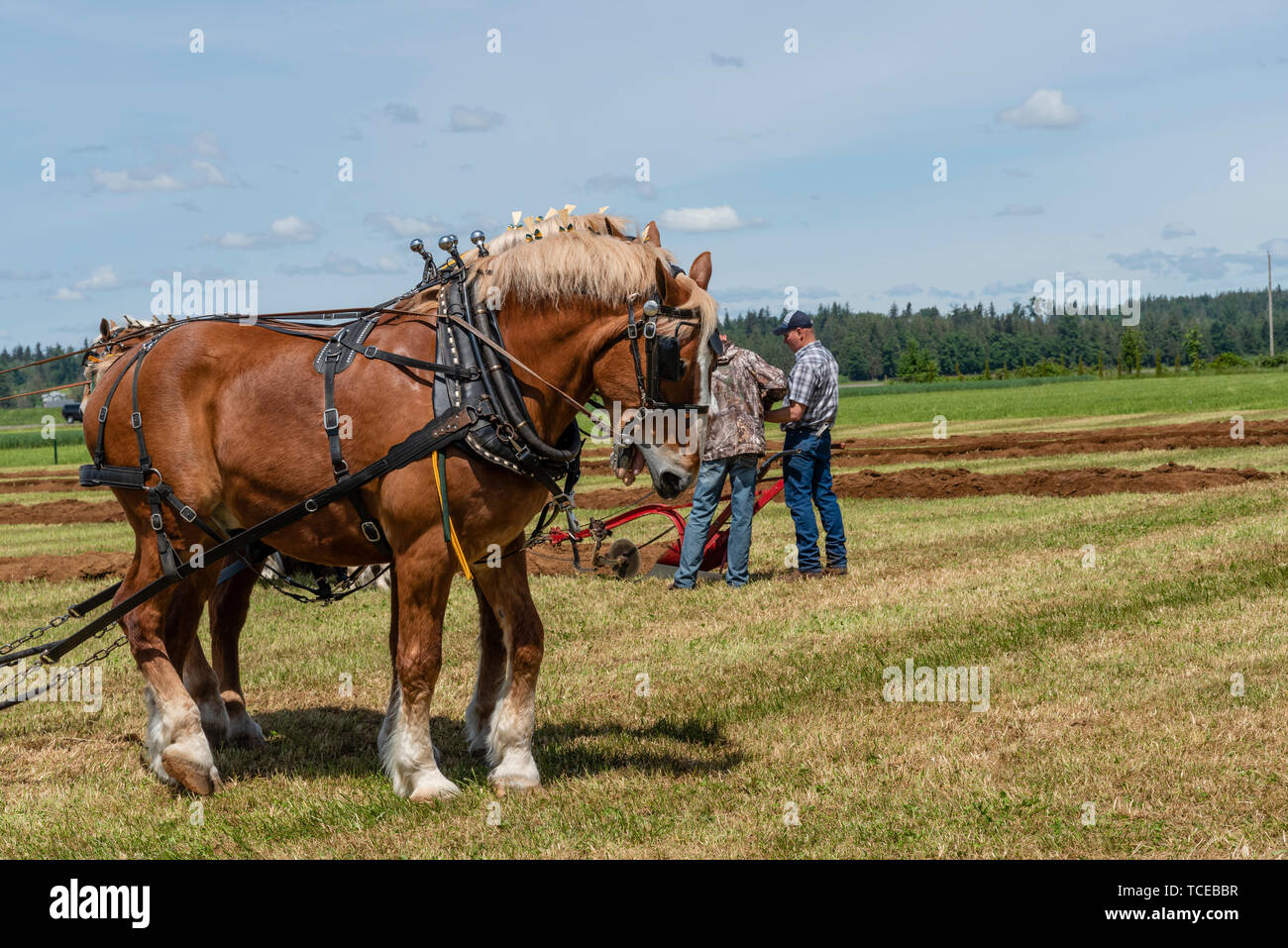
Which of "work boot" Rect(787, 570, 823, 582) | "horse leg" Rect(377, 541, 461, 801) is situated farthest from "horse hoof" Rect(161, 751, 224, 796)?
"work boot" Rect(787, 570, 823, 582)

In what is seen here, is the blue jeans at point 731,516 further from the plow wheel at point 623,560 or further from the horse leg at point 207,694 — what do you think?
the horse leg at point 207,694

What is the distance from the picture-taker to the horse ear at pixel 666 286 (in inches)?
205

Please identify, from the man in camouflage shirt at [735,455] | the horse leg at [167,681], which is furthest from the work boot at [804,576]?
the horse leg at [167,681]

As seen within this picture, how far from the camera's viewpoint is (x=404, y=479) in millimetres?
5211

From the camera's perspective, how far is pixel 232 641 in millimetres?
6953

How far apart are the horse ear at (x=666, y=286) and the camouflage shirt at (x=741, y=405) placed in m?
5.46

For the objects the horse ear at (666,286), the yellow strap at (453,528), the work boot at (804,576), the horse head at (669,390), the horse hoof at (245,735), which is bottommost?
the horse hoof at (245,735)

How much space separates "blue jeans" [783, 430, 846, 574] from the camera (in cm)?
1110

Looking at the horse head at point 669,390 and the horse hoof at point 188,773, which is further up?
the horse head at point 669,390

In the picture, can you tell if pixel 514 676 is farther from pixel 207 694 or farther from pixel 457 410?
pixel 207 694

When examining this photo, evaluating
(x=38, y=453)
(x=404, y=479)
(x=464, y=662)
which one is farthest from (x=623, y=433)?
(x=38, y=453)

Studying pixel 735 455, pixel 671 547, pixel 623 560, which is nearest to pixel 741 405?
pixel 735 455

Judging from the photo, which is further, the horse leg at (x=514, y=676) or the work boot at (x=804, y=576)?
the work boot at (x=804, y=576)

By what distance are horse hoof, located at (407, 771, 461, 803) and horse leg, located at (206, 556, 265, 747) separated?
1791mm
